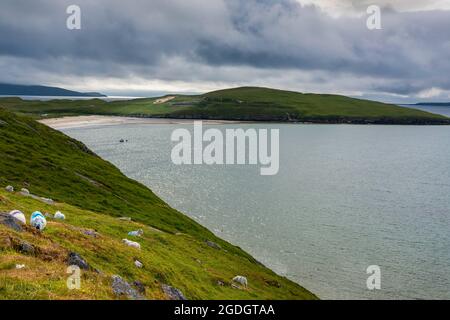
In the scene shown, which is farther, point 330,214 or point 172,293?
point 330,214

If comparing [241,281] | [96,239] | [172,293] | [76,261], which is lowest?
[241,281]

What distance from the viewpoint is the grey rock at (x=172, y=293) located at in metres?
22.5

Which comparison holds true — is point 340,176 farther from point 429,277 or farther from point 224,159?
point 429,277

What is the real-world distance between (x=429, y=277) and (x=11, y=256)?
4667 cm

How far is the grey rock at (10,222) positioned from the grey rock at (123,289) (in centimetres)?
684

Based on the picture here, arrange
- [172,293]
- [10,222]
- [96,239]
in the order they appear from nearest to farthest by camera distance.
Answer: [10,222], [172,293], [96,239]

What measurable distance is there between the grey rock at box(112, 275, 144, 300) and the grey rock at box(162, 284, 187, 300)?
2785mm

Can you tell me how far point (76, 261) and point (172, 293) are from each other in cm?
630

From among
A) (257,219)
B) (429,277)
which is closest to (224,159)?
(257,219)

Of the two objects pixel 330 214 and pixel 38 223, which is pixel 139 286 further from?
pixel 330 214

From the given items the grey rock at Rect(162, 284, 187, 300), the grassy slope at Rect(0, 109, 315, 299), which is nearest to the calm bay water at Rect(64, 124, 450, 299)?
the grassy slope at Rect(0, 109, 315, 299)

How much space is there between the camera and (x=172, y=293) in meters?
22.9

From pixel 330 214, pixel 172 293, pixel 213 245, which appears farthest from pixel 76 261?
pixel 330 214

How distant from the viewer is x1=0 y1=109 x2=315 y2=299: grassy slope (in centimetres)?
1786
